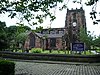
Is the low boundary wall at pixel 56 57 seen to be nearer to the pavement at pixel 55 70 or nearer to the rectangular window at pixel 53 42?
the pavement at pixel 55 70

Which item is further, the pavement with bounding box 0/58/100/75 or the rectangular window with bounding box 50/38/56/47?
the rectangular window with bounding box 50/38/56/47

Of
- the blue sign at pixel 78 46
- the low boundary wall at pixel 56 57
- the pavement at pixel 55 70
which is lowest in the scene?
the pavement at pixel 55 70

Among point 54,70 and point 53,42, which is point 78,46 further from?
point 53,42

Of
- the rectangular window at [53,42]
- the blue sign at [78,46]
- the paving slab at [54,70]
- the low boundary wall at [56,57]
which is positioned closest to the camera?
the paving slab at [54,70]

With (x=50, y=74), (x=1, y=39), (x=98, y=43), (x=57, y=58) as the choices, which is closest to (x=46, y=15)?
(x=50, y=74)

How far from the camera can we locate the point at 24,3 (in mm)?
10883

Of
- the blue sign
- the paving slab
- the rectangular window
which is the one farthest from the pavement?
the rectangular window

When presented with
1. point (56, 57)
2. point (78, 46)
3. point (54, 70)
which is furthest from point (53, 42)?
point (54, 70)

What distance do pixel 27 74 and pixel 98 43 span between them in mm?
59674

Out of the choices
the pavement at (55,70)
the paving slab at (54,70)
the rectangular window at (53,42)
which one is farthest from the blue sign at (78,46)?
the rectangular window at (53,42)

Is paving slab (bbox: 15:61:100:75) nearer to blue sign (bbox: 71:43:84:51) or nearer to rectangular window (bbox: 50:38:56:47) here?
blue sign (bbox: 71:43:84:51)

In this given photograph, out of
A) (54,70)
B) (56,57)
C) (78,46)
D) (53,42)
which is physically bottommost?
(54,70)

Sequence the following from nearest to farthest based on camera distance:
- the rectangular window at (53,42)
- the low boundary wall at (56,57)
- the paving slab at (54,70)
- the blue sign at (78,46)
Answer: the paving slab at (54,70) < the low boundary wall at (56,57) < the blue sign at (78,46) < the rectangular window at (53,42)

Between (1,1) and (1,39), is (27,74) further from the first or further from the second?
(1,39)
